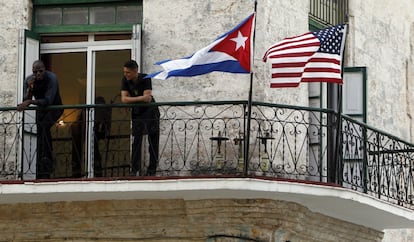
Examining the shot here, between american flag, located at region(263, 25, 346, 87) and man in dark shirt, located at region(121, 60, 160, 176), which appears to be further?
man in dark shirt, located at region(121, 60, 160, 176)

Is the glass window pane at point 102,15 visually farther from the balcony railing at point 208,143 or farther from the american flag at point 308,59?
the american flag at point 308,59

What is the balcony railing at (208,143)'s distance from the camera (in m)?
21.2

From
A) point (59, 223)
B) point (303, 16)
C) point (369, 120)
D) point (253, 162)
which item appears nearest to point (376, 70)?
point (369, 120)

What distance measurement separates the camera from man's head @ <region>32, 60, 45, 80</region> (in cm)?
2153

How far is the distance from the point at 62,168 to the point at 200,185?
2.43 meters

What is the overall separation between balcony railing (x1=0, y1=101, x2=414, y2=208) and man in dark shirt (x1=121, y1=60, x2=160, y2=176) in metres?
0.17

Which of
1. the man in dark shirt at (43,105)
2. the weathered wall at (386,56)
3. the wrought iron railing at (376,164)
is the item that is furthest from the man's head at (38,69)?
the weathered wall at (386,56)

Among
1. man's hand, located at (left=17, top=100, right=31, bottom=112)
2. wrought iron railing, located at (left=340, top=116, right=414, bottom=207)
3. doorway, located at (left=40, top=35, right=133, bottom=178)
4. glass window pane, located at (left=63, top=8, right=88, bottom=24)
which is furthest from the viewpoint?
glass window pane, located at (left=63, top=8, right=88, bottom=24)

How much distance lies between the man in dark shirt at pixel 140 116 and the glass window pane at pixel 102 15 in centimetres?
131

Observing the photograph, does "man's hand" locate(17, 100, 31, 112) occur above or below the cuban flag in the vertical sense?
below

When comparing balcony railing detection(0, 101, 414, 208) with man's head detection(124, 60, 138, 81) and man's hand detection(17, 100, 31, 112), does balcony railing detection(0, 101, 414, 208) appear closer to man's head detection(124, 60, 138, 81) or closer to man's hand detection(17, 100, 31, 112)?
man's hand detection(17, 100, 31, 112)

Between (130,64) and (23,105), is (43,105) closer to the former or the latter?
(23,105)

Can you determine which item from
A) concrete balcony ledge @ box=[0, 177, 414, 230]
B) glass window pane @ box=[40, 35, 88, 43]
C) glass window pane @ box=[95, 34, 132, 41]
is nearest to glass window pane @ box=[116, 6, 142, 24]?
glass window pane @ box=[95, 34, 132, 41]

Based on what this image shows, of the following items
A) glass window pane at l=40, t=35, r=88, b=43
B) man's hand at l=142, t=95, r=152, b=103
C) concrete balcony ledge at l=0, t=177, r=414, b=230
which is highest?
glass window pane at l=40, t=35, r=88, b=43
